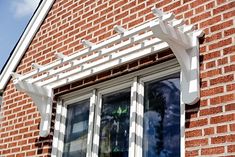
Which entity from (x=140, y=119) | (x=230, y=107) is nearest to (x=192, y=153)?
(x=230, y=107)

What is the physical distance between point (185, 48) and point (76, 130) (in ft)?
5.77

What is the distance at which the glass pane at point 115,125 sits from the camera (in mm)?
4012

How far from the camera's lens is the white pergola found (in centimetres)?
337

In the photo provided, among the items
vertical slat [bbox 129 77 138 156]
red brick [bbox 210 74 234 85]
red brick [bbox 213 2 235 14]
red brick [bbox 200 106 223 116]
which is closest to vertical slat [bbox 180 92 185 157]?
red brick [bbox 200 106 223 116]

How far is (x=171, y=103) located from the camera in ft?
12.1

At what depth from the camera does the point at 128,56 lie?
407 centimetres

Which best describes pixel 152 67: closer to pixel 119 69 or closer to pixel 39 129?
pixel 119 69

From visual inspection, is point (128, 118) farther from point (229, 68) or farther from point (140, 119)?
point (229, 68)

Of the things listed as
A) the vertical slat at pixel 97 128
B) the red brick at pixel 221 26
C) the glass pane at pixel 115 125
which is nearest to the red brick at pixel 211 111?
the red brick at pixel 221 26

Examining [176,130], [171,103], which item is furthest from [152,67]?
[176,130]

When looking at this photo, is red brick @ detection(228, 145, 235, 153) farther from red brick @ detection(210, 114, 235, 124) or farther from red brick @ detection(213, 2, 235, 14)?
red brick @ detection(213, 2, 235, 14)

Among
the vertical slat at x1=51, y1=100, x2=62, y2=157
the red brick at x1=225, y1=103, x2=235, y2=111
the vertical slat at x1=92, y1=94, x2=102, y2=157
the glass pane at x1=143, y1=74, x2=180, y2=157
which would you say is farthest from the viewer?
the vertical slat at x1=51, y1=100, x2=62, y2=157

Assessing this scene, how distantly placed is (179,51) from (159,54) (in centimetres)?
38

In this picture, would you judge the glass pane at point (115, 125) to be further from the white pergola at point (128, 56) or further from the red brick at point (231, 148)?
the red brick at point (231, 148)
